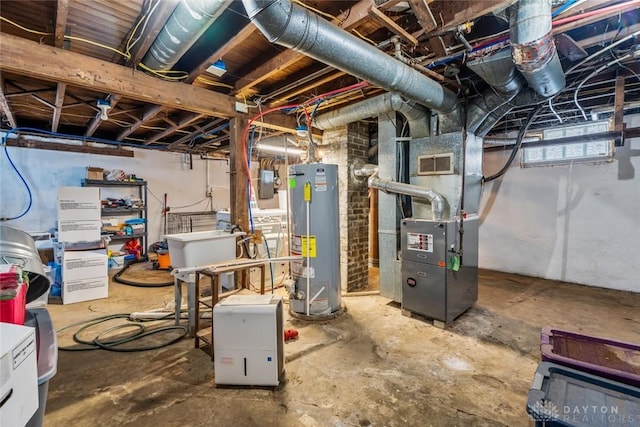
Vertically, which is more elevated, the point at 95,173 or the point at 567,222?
the point at 95,173

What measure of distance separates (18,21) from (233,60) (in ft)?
4.79

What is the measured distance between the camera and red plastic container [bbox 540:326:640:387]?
1.10 metres

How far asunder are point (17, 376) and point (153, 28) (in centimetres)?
204

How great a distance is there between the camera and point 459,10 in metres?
1.82

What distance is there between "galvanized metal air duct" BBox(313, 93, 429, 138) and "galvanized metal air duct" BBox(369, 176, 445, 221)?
→ 0.62 m

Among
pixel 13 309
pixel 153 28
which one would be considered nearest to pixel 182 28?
pixel 153 28

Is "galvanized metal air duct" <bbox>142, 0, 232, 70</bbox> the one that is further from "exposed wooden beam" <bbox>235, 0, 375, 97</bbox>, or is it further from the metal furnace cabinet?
the metal furnace cabinet

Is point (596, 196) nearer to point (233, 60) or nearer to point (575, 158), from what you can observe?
point (575, 158)

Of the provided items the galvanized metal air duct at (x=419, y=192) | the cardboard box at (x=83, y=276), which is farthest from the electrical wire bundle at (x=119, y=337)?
the galvanized metal air duct at (x=419, y=192)

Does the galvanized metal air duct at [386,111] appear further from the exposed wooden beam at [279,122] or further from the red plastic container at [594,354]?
the red plastic container at [594,354]

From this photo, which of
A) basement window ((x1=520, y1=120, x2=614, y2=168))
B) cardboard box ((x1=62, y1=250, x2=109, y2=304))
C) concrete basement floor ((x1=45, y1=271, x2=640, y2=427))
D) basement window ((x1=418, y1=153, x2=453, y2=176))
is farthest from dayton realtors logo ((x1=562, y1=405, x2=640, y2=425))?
cardboard box ((x1=62, y1=250, x2=109, y2=304))

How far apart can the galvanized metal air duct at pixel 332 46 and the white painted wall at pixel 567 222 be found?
336cm

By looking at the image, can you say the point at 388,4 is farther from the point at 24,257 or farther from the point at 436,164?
the point at 24,257

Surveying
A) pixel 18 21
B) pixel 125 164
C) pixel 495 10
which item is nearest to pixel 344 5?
pixel 495 10
